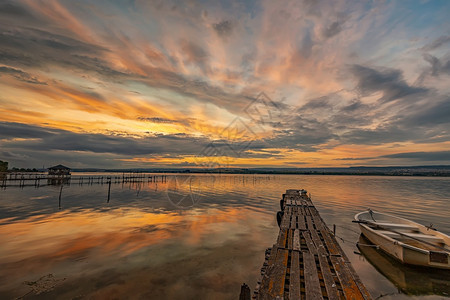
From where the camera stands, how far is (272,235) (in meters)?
16.7

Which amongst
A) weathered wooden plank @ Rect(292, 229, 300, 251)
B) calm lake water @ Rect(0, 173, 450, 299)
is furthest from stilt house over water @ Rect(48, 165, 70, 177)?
weathered wooden plank @ Rect(292, 229, 300, 251)

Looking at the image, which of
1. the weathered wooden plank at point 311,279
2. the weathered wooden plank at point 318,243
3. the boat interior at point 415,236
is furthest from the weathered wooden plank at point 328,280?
the boat interior at point 415,236

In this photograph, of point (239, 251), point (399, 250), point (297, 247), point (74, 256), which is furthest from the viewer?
point (239, 251)

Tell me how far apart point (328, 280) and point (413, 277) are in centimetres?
745

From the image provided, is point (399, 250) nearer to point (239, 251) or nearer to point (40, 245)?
point (239, 251)

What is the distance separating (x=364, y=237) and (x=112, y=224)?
22.3m

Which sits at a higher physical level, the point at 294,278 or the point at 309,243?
the point at 294,278

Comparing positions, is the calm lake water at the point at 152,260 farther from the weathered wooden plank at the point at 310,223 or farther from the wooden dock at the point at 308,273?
the weathered wooden plank at the point at 310,223

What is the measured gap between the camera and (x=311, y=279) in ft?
21.4

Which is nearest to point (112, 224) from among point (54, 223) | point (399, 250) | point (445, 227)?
point (54, 223)

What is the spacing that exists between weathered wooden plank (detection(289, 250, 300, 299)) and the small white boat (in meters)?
7.11

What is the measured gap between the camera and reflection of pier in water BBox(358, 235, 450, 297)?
8.97 meters

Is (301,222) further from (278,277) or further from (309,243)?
(278,277)

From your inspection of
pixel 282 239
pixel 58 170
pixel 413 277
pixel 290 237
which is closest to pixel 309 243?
pixel 290 237
